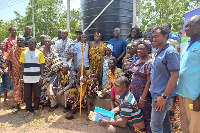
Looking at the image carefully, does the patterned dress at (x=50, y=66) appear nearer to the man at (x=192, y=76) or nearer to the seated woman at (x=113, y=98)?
the seated woman at (x=113, y=98)

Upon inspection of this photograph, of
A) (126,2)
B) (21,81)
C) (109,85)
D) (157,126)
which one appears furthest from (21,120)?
(126,2)

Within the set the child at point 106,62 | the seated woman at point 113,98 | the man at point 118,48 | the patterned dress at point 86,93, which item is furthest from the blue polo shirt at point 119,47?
the seated woman at point 113,98

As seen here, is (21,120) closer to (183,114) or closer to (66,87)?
(66,87)

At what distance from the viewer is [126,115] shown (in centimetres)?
231

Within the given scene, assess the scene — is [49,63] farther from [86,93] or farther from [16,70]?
[86,93]

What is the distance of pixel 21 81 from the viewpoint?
4.14 meters

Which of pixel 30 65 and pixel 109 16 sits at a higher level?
pixel 109 16

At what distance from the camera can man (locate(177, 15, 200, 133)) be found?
6.62 ft

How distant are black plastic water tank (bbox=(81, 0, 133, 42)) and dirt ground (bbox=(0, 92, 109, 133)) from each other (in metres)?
2.53

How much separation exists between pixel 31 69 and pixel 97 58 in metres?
1.69

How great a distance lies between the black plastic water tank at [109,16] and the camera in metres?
5.44

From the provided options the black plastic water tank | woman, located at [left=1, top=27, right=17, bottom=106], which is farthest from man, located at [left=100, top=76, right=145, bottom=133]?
woman, located at [left=1, top=27, right=17, bottom=106]

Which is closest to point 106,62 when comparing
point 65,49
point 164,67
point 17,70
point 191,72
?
point 65,49

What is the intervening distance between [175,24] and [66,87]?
12.4 m
